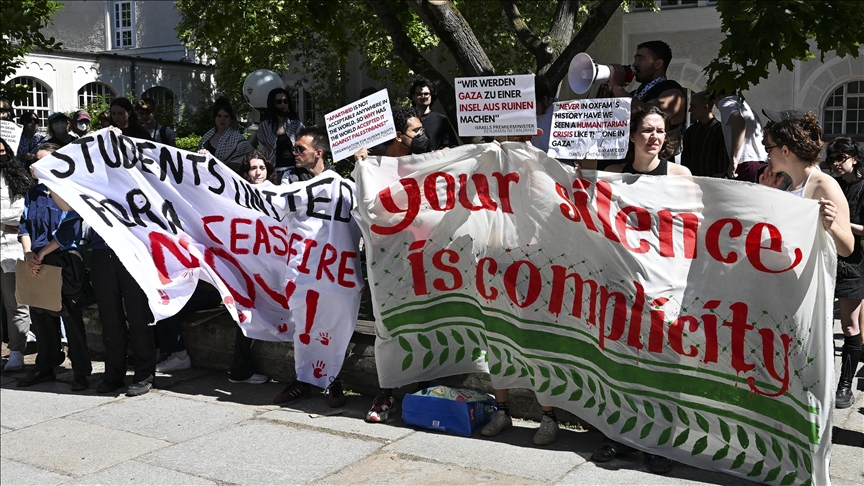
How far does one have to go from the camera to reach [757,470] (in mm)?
4773

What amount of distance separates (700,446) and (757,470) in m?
A: 0.31

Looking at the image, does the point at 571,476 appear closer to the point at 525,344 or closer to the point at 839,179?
the point at 525,344

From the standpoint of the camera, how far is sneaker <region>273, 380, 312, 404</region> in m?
6.52

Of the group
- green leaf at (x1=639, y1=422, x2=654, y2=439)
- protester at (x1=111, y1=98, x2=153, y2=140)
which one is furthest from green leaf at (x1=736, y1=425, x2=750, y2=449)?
protester at (x1=111, y1=98, x2=153, y2=140)

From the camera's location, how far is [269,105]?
9.05m

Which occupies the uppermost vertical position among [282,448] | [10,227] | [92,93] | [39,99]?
[92,93]

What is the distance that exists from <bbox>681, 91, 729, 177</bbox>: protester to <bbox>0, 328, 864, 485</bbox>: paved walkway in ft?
6.83

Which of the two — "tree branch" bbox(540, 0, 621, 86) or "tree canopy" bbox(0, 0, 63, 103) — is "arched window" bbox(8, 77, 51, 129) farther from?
"tree branch" bbox(540, 0, 621, 86)

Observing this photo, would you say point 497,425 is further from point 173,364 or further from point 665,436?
point 173,364

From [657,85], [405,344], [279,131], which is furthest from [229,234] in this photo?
[657,85]

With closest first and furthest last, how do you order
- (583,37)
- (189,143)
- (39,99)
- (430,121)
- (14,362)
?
(430,121)
(14,362)
(583,37)
(189,143)
(39,99)

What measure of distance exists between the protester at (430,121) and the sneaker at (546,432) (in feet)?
7.65

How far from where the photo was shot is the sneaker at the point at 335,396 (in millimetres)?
6375

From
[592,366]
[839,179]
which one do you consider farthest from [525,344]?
[839,179]
